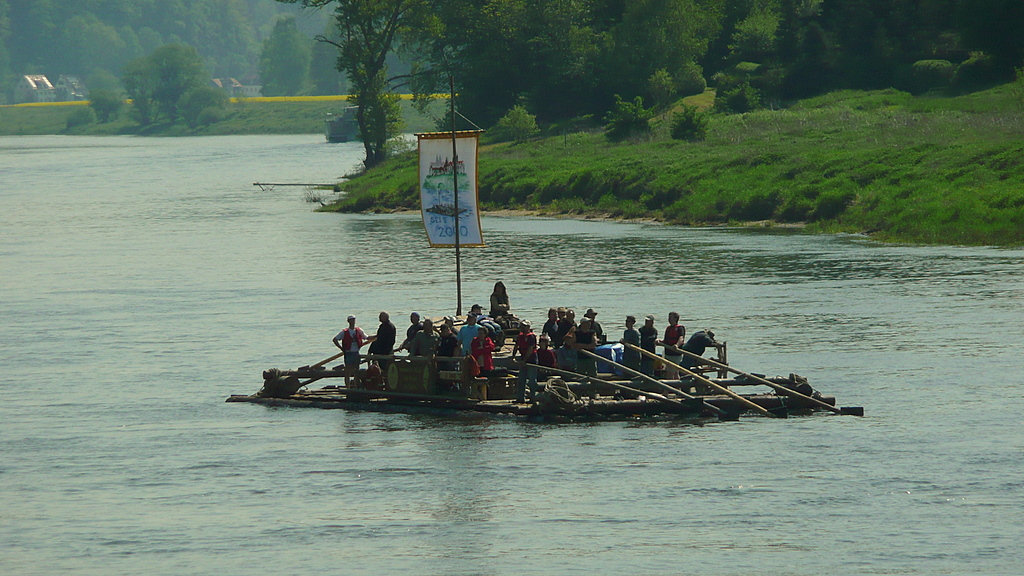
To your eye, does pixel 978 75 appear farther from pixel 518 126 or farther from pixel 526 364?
pixel 526 364

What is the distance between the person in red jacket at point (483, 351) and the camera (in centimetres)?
3303

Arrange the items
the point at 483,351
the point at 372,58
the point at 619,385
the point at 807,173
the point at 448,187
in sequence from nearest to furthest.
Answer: the point at 619,385
the point at 483,351
the point at 448,187
the point at 807,173
the point at 372,58

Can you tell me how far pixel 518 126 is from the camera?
4377 inches

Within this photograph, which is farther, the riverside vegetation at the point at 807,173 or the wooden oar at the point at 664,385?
the riverside vegetation at the point at 807,173

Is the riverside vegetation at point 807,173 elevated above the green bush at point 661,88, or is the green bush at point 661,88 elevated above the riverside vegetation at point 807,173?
the green bush at point 661,88

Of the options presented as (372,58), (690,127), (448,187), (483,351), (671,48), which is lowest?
(483,351)

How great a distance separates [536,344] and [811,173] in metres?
48.6

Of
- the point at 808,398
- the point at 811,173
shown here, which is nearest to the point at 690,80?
the point at 811,173

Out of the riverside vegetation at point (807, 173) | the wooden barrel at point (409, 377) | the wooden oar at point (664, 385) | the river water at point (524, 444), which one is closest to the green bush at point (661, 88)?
the riverside vegetation at point (807, 173)

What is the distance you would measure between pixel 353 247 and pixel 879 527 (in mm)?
53345

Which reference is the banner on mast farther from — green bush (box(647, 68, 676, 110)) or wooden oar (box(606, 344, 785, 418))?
green bush (box(647, 68, 676, 110))

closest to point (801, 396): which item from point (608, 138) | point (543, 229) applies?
point (543, 229)

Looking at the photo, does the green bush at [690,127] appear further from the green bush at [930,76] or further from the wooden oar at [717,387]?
the wooden oar at [717,387]

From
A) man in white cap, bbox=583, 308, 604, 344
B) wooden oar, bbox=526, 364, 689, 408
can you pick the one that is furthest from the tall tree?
wooden oar, bbox=526, 364, 689, 408
